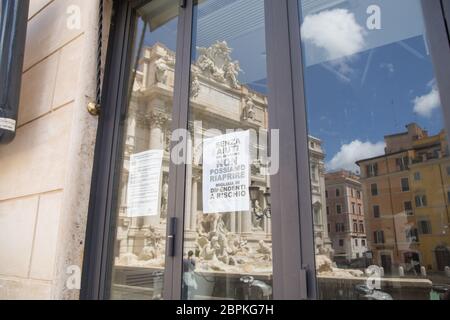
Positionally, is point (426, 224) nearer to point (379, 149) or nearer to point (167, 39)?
point (379, 149)

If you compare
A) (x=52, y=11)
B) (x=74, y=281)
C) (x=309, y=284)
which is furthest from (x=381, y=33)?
(x=74, y=281)

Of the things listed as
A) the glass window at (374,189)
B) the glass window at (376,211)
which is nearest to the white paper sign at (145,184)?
the glass window at (374,189)

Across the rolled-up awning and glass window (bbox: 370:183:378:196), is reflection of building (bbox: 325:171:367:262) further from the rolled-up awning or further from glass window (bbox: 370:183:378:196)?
the rolled-up awning

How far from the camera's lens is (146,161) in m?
1.82

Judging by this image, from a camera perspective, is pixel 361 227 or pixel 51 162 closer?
pixel 51 162

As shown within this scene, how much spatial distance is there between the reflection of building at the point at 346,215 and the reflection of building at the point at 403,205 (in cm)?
27

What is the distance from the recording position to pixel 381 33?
239 cm

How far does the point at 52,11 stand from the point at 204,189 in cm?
183

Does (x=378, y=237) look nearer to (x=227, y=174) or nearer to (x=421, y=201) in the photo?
(x=421, y=201)

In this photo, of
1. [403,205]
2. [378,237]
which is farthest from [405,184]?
[378,237]

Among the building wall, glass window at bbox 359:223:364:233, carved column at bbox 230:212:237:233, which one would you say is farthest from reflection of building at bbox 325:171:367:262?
the building wall

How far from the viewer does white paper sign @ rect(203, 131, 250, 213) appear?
4.78 feet

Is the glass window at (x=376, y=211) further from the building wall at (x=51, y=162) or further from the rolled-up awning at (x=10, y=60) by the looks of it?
the rolled-up awning at (x=10, y=60)

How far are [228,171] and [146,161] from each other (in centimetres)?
56
